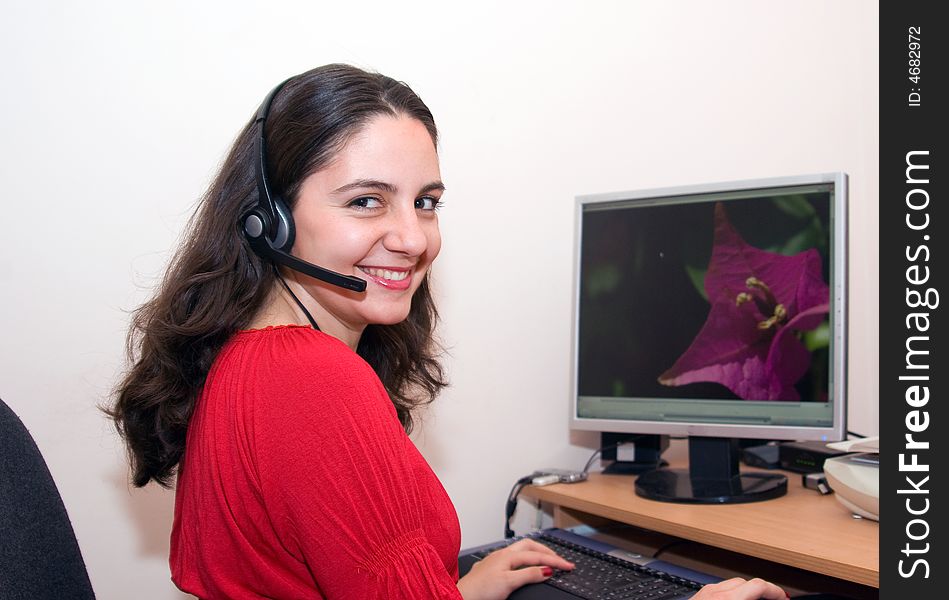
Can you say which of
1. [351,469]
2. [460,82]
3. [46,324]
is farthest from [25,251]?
[460,82]

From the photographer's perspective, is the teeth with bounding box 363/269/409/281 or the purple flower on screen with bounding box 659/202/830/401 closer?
the teeth with bounding box 363/269/409/281

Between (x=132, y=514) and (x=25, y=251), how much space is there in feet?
1.39

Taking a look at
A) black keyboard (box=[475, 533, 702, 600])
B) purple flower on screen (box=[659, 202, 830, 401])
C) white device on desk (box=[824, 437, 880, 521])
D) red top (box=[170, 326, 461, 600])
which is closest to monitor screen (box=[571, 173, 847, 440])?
purple flower on screen (box=[659, 202, 830, 401])

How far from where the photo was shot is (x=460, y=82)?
160 centimetres

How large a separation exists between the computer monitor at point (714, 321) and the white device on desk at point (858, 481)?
0.10 metres

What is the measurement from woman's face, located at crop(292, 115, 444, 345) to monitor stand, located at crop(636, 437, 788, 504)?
61cm

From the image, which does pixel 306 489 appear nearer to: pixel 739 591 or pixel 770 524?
pixel 739 591

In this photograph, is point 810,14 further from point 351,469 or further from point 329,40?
point 351,469

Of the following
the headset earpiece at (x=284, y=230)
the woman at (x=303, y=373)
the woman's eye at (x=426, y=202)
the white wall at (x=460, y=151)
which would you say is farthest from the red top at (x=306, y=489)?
the white wall at (x=460, y=151)

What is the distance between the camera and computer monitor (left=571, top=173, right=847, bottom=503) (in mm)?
1371

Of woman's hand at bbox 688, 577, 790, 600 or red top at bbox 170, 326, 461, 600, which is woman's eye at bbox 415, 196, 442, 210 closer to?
red top at bbox 170, 326, 461, 600

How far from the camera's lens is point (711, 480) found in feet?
4.78

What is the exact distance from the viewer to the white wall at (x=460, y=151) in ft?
4.03

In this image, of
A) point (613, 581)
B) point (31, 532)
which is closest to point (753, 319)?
point (613, 581)
